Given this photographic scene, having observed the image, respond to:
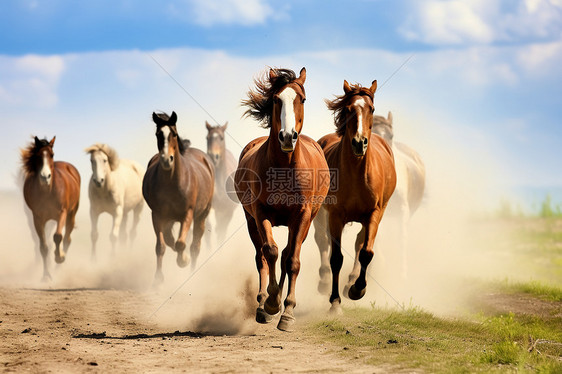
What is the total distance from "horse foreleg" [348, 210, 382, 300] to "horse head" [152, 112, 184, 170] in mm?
4865

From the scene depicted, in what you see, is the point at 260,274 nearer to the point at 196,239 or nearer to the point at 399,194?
the point at 399,194

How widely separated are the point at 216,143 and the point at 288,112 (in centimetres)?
1095

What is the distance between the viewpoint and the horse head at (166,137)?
12224 mm

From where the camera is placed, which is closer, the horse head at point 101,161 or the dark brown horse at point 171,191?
the dark brown horse at point 171,191

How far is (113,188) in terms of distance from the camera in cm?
1756

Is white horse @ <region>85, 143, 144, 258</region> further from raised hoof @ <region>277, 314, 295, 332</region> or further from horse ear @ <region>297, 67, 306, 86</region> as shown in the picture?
raised hoof @ <region>277, 314, 295, 332</region>

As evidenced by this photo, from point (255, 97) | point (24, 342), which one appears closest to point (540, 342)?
point (255, 97)

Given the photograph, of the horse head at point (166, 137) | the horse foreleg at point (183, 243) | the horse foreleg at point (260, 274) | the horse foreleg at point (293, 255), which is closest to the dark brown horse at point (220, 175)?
the horse foreleg at point (183, 243)

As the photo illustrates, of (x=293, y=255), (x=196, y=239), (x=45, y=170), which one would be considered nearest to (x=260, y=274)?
(x=293, y=255)

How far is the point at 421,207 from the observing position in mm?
17484

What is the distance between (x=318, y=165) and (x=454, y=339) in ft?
8.85

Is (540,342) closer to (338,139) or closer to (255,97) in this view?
(338,139)

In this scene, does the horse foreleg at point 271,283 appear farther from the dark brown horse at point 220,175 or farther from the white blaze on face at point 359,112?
the dark brown horse at point 220,175

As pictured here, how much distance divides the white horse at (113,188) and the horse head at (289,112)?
9.34 metres
